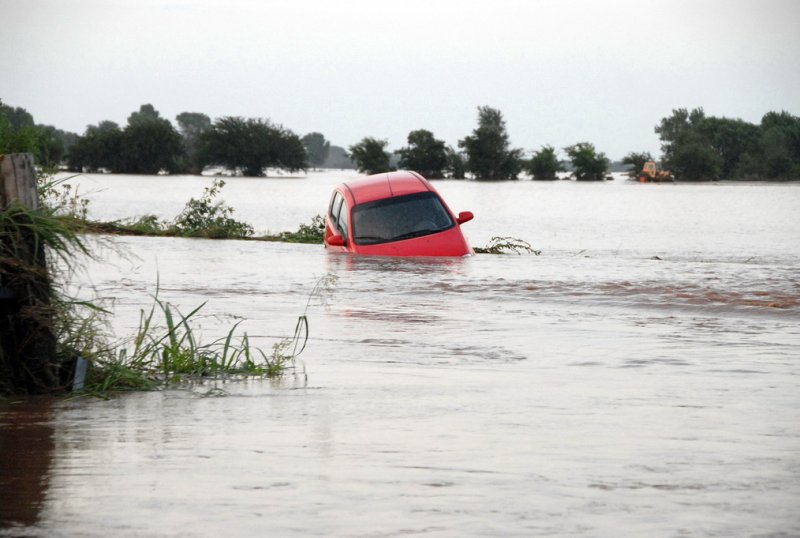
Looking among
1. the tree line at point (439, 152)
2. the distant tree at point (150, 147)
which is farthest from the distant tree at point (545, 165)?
the distant tree at point (150, 147)

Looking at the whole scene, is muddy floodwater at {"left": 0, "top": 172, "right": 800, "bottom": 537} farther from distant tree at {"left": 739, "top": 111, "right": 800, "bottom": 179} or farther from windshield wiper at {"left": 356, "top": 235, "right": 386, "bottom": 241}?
distant tree at {"left": 739, "top": 111, "right": 800, "bottom": 179}

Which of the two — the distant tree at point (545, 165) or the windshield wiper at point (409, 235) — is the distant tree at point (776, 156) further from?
the windshield wiper at point (409, 235)

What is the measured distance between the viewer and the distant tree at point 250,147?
136875 mm

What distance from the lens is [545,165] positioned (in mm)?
153000

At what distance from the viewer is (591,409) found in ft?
23.1

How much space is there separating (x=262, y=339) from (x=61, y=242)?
282cm

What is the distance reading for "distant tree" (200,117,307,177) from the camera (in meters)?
137

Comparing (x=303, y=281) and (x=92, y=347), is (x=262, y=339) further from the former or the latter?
(x=303, y=281)

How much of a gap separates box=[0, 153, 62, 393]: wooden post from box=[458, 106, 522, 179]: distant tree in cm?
13963

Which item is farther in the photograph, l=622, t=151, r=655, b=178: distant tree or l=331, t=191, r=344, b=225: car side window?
l=622, t=151, r=655, b=178: distant tree

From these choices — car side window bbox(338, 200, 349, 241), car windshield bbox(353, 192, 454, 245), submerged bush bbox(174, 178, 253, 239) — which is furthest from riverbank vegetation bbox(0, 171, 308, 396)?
submerged bush bbox(174, 178, 253, 239)

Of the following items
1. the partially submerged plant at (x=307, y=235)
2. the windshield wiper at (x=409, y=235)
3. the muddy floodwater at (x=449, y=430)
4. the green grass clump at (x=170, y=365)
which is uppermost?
the windshield wiper at (x=409, y=235)

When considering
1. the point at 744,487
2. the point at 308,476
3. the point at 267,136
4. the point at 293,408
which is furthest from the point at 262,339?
the point at 267,136

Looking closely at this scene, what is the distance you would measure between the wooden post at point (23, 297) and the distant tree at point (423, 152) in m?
130
